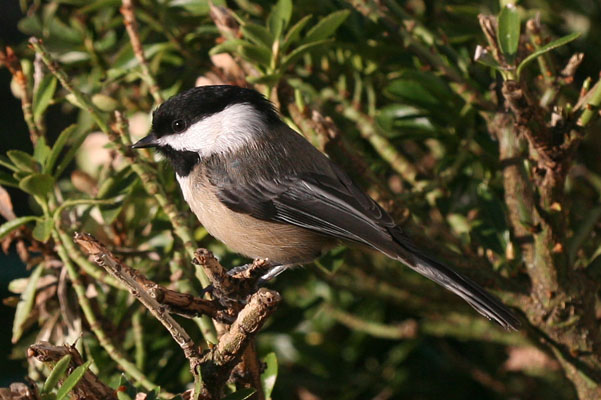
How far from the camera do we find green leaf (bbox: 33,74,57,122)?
186cm

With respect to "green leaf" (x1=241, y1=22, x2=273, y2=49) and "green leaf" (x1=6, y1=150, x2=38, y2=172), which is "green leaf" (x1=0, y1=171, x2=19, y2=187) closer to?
"green leaf" (x1=6, y1=150, x2=38, y2=172)

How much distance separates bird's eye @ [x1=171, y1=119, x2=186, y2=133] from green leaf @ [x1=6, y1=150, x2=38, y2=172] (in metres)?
0.35

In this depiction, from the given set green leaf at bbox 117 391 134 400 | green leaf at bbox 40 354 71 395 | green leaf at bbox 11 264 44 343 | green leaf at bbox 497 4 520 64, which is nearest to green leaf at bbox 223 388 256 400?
green leaf at bbox 117 391 134 400

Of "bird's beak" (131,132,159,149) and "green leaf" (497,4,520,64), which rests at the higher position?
"green leaf" (497,4,520,64)

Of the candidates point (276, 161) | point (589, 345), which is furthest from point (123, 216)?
point (589, 345)

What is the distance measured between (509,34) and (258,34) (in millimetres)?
588

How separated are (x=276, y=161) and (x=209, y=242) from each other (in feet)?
1.13

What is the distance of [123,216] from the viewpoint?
202 cm

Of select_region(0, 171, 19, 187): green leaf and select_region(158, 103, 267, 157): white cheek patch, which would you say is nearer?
select_region(0, 171, 19, 187): green leaf

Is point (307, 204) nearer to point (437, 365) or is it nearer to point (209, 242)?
point (209, 242)

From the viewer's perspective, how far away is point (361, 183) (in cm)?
201

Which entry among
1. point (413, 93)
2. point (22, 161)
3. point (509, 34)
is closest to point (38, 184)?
point (22, 161)

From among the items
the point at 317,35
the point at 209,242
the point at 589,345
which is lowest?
the point at 589,345

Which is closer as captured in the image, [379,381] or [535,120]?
[535,120]
